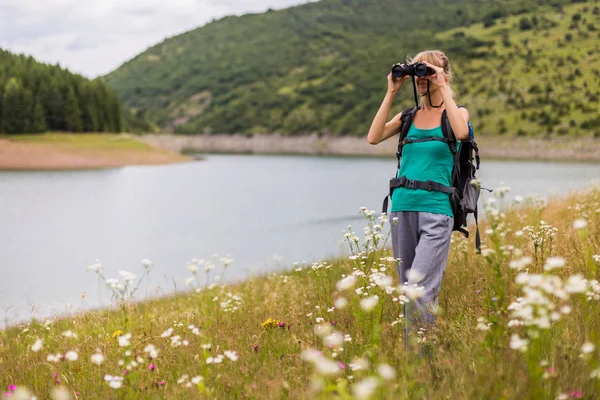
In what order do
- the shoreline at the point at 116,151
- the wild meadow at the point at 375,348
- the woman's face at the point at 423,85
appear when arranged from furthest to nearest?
the shoreline at the point at 116,151 < the woman's face at the point at 423,85 < the wild meadow at the point at 375,348

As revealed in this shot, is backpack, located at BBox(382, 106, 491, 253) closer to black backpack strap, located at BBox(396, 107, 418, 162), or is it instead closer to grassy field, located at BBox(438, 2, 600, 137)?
black backpack strap, located at BBox(396, 107, 418, 162)

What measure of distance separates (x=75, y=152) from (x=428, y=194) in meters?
75.3

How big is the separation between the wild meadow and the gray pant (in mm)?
156

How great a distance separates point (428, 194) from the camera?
4.70 m

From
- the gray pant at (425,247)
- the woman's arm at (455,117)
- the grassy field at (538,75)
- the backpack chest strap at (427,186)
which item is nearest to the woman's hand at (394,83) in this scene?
the woman's arm at (455,117)

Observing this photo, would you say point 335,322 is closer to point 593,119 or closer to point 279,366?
point 279,366

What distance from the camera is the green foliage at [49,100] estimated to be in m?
82.4

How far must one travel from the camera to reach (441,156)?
15.5ft

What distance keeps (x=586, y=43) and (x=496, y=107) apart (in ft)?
96.8

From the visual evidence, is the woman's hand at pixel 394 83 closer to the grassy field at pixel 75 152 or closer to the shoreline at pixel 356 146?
the grassy field at pixel 75 152

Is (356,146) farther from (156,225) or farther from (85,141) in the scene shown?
(156,225)

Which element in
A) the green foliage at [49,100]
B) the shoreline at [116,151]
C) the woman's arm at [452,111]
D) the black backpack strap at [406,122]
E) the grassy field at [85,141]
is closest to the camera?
the woman's arm at [452,111]

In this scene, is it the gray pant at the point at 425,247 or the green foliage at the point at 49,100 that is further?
the green foliage at the point at 49,100

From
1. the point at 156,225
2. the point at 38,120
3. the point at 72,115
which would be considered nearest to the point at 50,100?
the point at 72,115
